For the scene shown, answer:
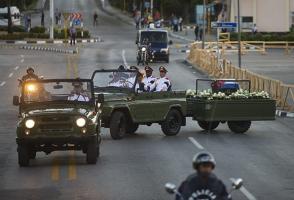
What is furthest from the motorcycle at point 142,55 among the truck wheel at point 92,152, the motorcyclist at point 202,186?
the motorcyclist at point 202,186

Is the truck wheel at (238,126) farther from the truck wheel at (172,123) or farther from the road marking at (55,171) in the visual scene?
the road marking at (55,171)

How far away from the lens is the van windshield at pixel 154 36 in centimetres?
6269

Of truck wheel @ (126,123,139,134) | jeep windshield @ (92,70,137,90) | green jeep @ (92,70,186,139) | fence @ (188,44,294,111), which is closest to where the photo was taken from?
green jeep @ (92,70,186,139)

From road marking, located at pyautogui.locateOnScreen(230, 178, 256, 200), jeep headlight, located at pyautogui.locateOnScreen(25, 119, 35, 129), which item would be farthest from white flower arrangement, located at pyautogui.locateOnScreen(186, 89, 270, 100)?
road marking, located at pyautogui.locateOnScreen(230, 178, 256, 200)

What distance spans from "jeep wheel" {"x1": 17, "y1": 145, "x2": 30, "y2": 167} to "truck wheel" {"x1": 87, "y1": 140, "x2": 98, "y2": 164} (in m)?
1.22

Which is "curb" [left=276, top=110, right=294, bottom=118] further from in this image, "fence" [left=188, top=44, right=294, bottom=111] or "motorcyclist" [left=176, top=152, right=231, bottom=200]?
"motorcyclist" [left=176, top=152, right=231, bottom=200]

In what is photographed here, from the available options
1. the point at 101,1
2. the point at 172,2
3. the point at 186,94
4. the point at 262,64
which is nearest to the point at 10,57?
the point at 262,64

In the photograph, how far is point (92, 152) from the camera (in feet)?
64.6

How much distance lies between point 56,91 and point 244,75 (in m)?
21.1

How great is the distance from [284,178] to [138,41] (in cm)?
4482

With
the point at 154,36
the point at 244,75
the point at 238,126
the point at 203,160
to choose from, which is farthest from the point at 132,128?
the point at 154,36

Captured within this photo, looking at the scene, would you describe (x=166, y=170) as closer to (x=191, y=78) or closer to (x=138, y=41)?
(x=191, y=78)

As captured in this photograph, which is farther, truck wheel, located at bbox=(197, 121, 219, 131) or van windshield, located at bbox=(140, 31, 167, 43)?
van windshield, located at bbox=(140, 31, 167, 43)

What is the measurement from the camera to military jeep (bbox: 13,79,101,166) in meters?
19.2
